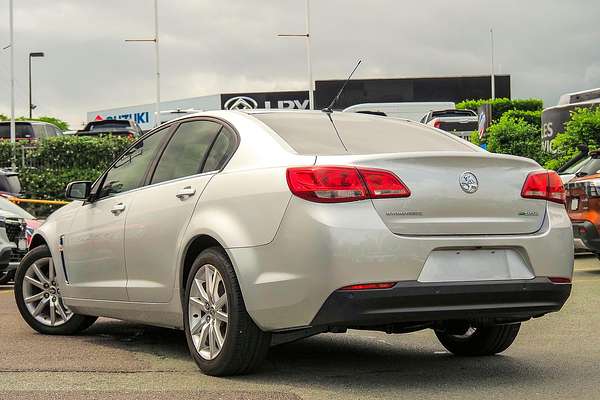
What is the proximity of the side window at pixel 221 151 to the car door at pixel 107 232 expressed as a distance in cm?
83

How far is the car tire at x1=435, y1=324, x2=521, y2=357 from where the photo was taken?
7203 mm

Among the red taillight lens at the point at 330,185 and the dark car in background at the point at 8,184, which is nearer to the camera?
the red taillight lens at the point at 330,185

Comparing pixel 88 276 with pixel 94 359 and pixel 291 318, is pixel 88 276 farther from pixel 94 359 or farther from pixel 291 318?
pixel 291 318

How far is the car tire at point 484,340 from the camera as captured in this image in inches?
284

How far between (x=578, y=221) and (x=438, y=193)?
807 centimetres

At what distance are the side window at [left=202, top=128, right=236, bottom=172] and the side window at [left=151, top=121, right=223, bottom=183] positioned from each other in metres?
0.07

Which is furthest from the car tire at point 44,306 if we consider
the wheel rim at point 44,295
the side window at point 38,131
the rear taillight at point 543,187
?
the side window at point 38,131

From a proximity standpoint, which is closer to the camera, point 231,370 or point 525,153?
point 231,370

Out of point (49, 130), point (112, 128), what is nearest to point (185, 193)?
point (112, 128)

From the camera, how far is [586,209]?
13578 millimetres

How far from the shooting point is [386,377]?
6.39m

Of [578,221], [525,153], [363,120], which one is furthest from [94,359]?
[525,153]

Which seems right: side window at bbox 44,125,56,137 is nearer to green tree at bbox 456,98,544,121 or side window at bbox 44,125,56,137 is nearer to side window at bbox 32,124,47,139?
side window at bbox 32,124,47,139

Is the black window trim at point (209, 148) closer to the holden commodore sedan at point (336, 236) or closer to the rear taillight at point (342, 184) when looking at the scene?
the holden commodore sedan at point (336, 236)
